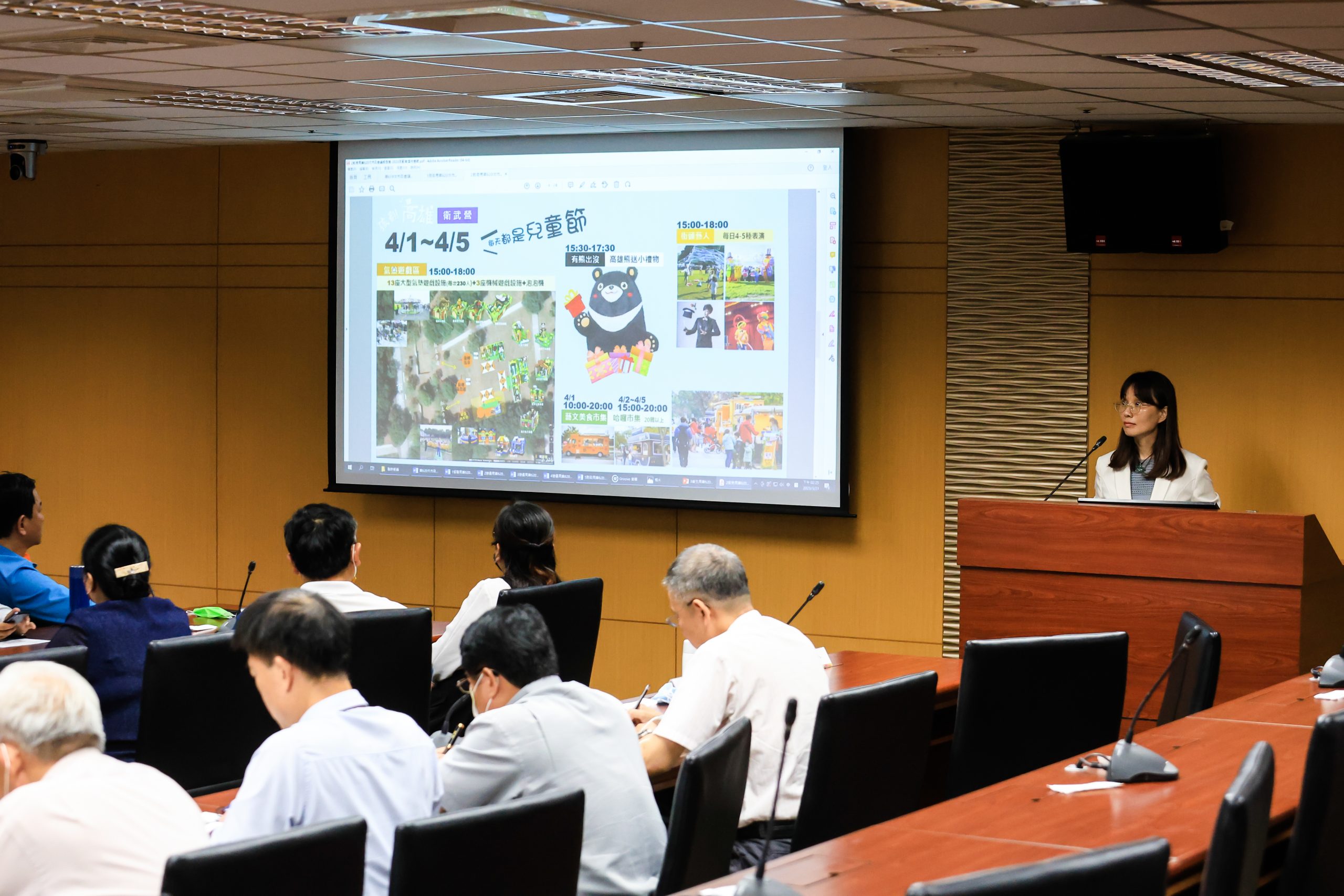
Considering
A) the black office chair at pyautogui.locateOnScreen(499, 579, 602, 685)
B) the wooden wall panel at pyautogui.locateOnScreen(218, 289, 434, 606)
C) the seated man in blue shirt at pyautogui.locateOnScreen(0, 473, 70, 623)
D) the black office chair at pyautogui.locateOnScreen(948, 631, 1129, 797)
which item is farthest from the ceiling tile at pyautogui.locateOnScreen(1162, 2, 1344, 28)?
the wooden wall panel at pyautogui.locateOnScreen(218, 289, 434, 606)

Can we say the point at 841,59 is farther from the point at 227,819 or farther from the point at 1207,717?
the point at 227,819

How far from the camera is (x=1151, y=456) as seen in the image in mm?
6113

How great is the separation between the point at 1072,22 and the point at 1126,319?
273 cm

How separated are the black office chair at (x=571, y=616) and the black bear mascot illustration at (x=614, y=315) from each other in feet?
7.79

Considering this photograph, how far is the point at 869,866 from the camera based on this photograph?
275 cm

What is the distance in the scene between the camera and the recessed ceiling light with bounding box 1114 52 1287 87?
16.0 feet

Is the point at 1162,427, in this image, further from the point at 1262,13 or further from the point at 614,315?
the point at 614,315

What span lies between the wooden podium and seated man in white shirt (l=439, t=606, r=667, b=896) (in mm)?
2640

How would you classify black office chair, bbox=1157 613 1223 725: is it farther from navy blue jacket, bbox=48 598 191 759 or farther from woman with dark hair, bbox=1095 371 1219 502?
navy blue jacket, bbox=48 598 191 759

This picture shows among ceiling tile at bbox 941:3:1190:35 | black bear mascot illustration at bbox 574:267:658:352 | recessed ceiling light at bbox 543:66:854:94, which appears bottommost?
black bear mascot illustration at bbox 574:267:658:352

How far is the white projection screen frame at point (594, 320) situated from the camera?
719 cm

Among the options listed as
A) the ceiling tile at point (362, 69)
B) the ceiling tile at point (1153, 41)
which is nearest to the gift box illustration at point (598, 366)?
the ceiling tile at point (362, 69)

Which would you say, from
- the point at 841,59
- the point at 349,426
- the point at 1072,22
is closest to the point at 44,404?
the point at 349,426

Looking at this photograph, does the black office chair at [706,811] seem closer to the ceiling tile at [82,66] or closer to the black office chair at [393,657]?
the black office chair at [393,657]
